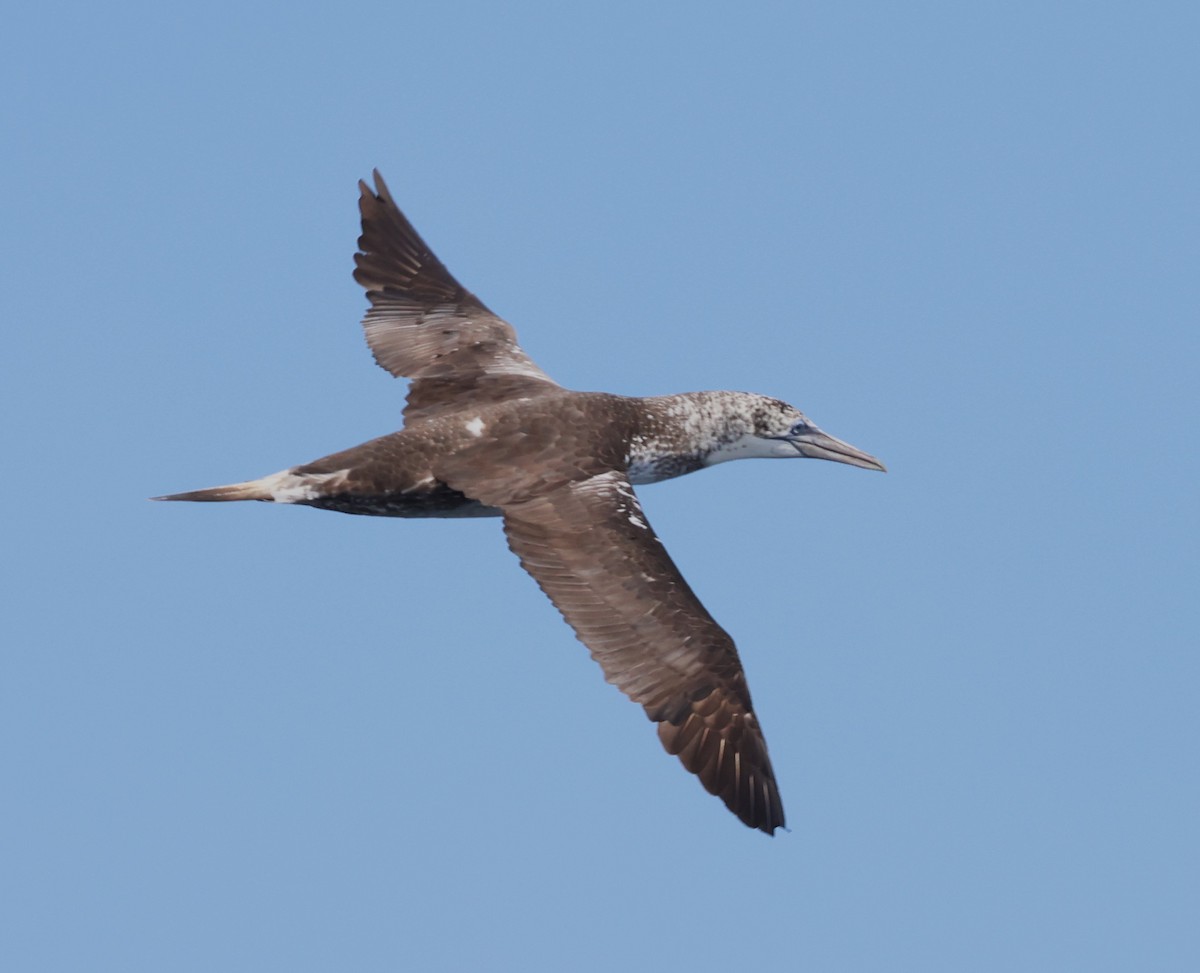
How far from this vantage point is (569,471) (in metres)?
18.5

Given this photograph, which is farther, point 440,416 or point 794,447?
point 794,447

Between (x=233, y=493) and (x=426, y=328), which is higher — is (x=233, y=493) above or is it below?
below

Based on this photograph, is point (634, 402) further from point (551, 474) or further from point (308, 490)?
point (308, 490)

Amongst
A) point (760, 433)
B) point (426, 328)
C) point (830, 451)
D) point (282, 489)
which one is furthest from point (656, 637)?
point (426, 328)

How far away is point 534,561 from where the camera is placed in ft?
57.6

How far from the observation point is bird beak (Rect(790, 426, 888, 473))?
21344mm

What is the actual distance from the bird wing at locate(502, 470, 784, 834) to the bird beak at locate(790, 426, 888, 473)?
383 cm

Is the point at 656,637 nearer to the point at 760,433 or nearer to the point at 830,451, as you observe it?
the point at 760,433

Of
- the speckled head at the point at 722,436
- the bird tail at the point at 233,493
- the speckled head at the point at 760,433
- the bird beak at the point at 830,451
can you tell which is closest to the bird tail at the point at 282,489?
the bird tail at the point at 233,493

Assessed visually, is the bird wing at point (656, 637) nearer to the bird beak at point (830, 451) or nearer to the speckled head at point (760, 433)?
the speckled head at point (760, 433)

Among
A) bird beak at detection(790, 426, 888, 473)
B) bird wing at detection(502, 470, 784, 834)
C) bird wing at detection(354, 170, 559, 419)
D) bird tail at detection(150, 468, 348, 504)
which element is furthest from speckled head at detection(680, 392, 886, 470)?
bird tail at detection(150, 468, 348, 504)

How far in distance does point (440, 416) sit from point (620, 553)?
294cm

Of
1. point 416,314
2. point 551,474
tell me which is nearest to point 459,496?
point 551,474

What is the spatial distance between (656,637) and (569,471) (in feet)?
7.04
